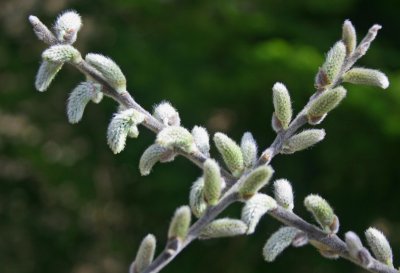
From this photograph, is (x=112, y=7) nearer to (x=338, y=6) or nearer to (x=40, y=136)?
(x=40, y=136)

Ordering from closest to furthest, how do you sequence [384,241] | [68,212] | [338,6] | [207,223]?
[207,223] → [384,241] → [338,6] → [68,212]

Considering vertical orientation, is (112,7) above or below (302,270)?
above

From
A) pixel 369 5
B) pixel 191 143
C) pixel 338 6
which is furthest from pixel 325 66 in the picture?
pixel 369 5

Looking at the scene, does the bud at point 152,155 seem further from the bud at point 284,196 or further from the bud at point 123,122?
the bud at point 284,196

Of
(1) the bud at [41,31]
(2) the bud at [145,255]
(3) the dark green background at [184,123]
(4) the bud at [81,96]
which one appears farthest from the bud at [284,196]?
(3) the dark green background at [184,123]

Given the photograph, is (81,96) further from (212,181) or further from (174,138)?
(212,181)

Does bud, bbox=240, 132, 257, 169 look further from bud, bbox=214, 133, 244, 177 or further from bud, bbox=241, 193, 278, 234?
bud, bbox=241, 193, 278, 234

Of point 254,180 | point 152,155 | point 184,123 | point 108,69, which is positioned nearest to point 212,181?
point 254,180

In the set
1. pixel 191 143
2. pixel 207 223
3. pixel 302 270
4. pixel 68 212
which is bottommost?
pixel 302 270
